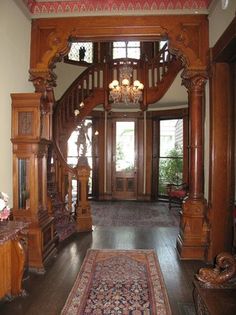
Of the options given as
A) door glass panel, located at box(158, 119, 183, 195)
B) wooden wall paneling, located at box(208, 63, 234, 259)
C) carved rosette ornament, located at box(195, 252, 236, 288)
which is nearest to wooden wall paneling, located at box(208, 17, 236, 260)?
wooden wall paneling, located at box(208, 63, 234, 259)

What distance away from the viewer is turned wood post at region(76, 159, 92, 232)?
557cm

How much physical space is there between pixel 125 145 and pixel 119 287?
6.83 meters

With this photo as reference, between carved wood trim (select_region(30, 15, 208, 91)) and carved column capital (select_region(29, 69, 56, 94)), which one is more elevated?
carved wood trim (select_region(30, 15, 208, 91))

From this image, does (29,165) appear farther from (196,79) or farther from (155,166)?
(155,166)

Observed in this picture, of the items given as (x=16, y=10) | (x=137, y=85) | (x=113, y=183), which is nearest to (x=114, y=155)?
(x=113, y=183)

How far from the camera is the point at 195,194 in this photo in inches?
162

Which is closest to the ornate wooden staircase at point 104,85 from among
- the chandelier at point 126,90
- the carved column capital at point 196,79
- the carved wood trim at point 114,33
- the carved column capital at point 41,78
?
the chandelier at point 126,90

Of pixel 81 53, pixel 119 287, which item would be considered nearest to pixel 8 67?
pixel 119 287

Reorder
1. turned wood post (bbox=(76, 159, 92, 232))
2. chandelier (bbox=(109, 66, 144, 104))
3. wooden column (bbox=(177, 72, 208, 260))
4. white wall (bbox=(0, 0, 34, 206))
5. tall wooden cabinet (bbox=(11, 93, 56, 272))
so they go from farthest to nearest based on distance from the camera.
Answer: chandelier (bbox=(109, 66, 144, 104)) < turned wood post (bbox=(76, 159, 92, 232)) < wooden column (bbox=(177, 72, 208, 260)) < tall wooden cabinet (bbox=(11, 93, 56, 272)) < white wall (bbox=(0, 0, 34, 206))

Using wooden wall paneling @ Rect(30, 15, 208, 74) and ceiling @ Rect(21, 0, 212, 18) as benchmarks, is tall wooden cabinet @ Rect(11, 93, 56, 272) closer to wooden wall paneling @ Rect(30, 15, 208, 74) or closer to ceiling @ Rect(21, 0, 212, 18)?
wooden wall paneling @ Rect(30, 15, 208, 74)

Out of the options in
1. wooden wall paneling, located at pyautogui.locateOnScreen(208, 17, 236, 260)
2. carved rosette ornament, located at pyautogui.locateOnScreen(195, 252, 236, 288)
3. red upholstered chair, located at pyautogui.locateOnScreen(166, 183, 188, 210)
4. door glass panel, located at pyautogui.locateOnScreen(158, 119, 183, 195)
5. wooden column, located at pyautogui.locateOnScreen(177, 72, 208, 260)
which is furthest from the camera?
door glass panel, located at pyautogui.locateOnScreen(158, 119, 183, 195)

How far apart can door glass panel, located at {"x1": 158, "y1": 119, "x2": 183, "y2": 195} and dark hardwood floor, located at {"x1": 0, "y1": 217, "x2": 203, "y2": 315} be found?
A: 357 cm

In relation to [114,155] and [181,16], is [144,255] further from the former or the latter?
[114,155]

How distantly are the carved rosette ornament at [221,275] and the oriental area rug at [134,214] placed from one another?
3.88 metres
